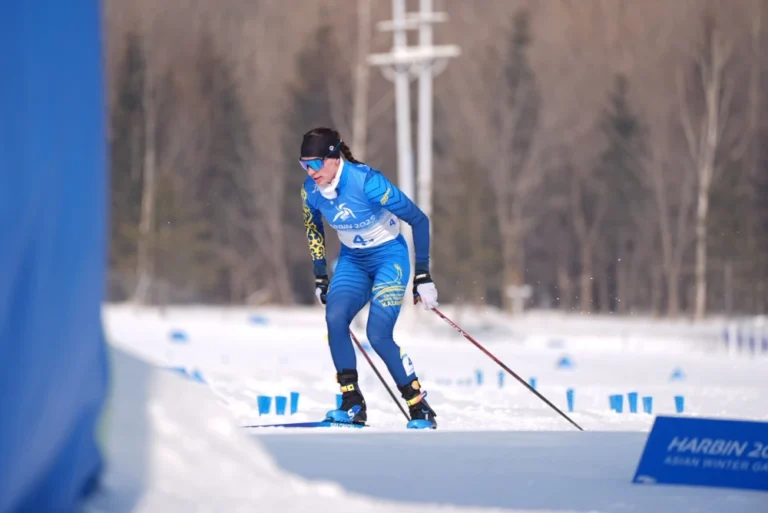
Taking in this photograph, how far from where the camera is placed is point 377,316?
6.84 metres

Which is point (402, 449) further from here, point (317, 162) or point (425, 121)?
point (425, 121)

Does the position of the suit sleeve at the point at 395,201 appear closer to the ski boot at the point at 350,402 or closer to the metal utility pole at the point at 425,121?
the ski boot at the point at 350,402

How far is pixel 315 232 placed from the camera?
23.6ft

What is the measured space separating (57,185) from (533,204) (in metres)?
33.8

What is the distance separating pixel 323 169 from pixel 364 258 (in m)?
0.56

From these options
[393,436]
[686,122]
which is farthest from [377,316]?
[686,122]

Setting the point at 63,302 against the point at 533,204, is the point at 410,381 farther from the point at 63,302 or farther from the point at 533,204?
the point at 533,204

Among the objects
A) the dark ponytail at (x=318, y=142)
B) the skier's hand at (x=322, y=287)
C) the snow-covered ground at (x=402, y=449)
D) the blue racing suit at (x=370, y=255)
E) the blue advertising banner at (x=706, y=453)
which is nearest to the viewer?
the snow-covered ground at (x=402, y=449)

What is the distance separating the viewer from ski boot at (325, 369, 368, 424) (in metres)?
6.90

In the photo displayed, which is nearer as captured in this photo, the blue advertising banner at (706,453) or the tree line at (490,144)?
the blue advertising banner at (706,453)

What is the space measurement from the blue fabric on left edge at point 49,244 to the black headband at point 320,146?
10.3ft

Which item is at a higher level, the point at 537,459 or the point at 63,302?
the point at 63,302

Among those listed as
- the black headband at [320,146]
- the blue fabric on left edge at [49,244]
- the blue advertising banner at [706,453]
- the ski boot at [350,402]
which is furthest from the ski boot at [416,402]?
the blue fabric on left edge at [49,244]

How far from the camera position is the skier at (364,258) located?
22.1 feet
